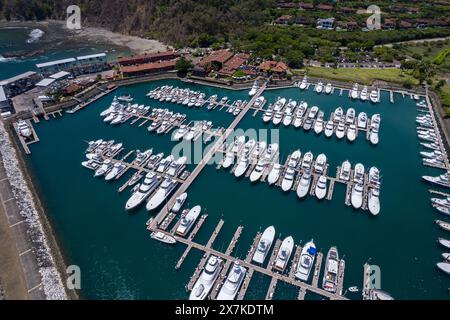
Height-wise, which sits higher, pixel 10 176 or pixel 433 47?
pixel 433 47

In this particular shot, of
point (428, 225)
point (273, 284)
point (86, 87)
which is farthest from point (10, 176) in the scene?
point (428, 225)

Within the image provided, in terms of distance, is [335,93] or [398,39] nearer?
[335,93]

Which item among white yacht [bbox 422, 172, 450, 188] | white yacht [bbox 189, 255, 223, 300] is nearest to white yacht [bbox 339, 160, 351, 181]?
white yacht [bbox 422, 172, 450, 188]

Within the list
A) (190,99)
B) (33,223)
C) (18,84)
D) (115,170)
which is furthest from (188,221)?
(18,84)

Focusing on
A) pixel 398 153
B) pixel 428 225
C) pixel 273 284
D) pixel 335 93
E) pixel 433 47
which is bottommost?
pixel 273 284

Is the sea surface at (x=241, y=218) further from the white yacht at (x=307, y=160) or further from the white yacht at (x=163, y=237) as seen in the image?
the white yacht at (x=307, y=160)

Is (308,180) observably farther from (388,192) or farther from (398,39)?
(398,39)

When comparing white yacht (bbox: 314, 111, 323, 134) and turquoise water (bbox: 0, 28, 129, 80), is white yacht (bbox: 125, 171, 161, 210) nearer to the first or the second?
white yacht (bbox: 314, 111, 323, 134)
